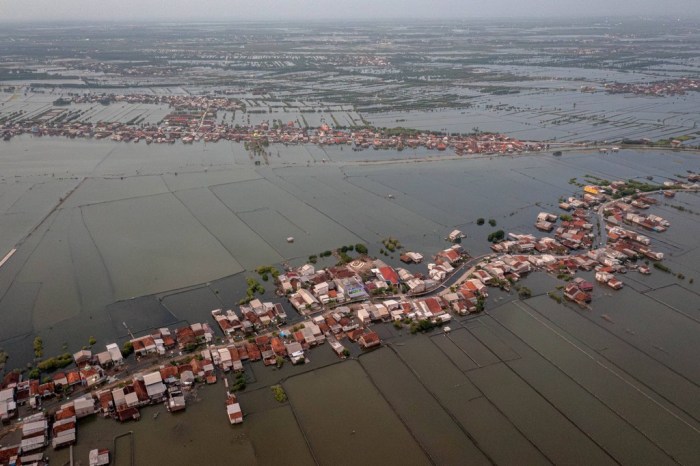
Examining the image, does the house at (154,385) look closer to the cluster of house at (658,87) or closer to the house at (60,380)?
the house at (60,380)

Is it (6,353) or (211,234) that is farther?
(211,234)

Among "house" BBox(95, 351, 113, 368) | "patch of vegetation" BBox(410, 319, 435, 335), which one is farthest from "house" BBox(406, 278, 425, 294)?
"house" BBox(95, 351, 113, 368)

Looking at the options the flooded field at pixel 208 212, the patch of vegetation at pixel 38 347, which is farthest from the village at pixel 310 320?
the flooded field at pixel 208 212

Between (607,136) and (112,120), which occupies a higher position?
(112,120)

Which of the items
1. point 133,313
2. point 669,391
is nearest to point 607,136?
point 669,391

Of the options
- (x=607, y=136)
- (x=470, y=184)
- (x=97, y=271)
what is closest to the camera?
(x=97, y=271)

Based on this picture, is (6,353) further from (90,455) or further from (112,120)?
(112,120)

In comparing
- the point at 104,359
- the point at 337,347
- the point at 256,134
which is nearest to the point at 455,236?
the point at 337,347
